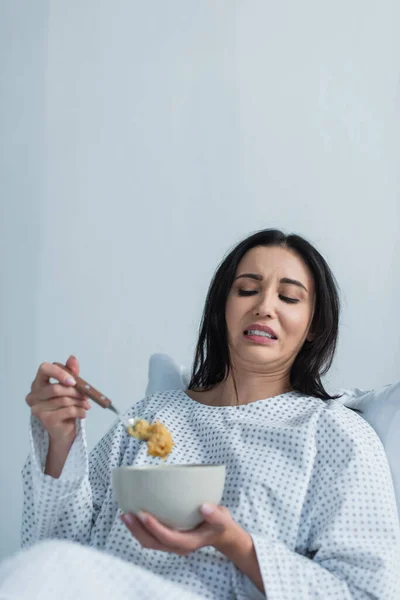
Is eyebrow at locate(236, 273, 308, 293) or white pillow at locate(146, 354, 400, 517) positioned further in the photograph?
eyebrow at locate(236, 273, 308, 293)

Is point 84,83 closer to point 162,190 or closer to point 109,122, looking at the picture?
point 109,122

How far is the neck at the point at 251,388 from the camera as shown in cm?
162

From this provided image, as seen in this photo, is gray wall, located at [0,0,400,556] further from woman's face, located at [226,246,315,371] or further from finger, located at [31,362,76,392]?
finger, located at [31,362,76,392]

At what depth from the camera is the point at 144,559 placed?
135cm

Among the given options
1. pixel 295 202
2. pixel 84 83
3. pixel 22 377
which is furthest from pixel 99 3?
pixel 22 377

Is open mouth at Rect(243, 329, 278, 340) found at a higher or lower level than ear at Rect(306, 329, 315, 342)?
higher

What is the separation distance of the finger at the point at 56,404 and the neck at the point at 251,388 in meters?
0.39

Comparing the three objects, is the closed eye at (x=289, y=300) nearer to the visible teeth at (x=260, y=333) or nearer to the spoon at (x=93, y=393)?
the visible teeth at (x=260, y=333)

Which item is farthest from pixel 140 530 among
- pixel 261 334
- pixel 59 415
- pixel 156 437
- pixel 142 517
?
pixel 261 334

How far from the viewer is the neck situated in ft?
5.32

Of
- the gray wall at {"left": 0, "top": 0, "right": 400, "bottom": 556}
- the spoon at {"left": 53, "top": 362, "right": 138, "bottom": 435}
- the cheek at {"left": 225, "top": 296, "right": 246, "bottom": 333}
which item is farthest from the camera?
the gray wall at {"left": 0, "top": 0, "right": 400, "bottom": 556}

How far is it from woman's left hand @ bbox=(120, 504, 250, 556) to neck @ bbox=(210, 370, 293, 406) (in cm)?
46

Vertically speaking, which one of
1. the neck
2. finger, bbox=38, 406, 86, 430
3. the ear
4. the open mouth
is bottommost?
the neck

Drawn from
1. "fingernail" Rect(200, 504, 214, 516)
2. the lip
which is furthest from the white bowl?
the lip
